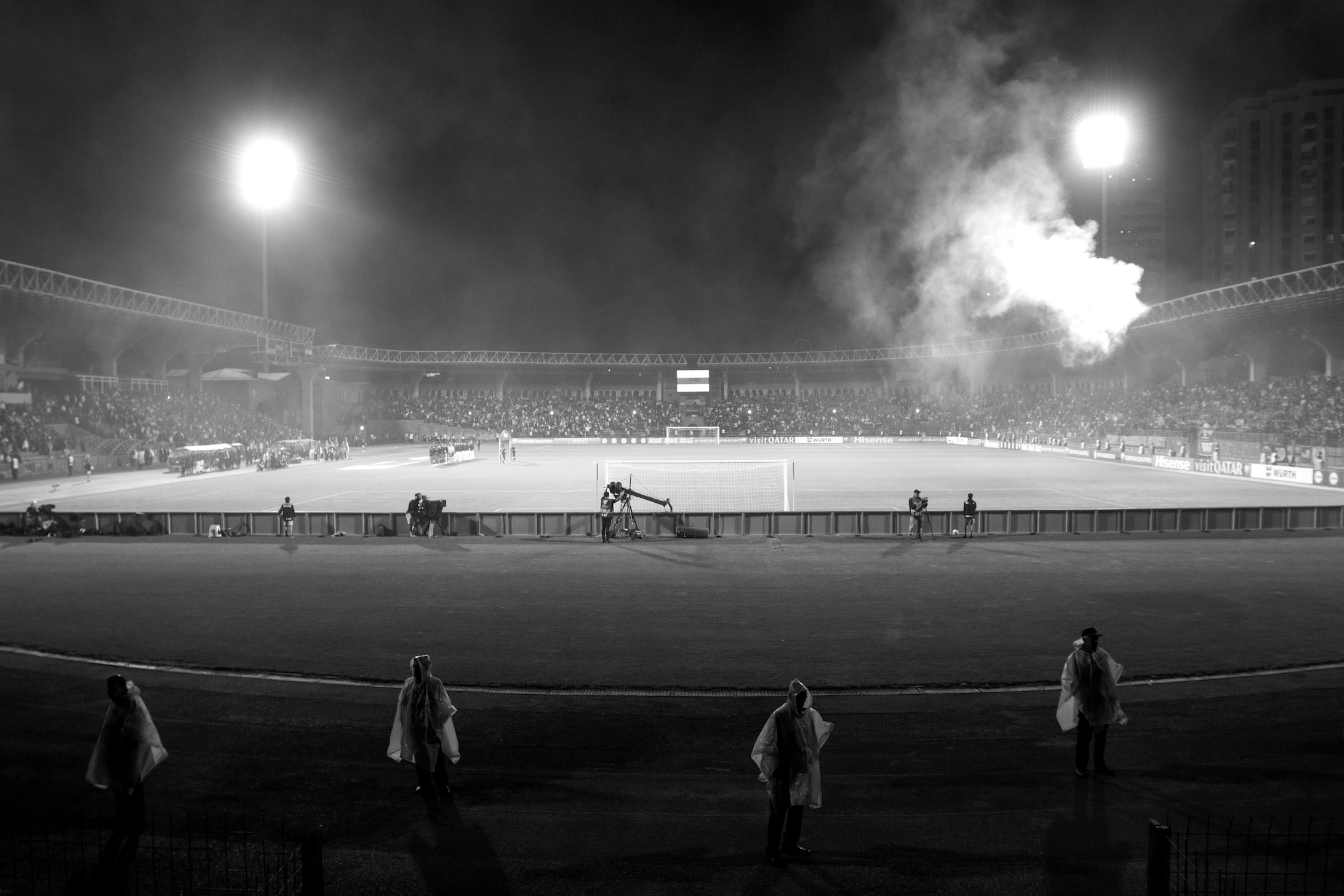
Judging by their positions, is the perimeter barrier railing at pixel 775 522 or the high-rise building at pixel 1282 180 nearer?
the perimeter barrier railing at pixel 775 522

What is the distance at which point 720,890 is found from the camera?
21.4 ft

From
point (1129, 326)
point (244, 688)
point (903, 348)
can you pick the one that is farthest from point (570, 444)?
point (244, 688)

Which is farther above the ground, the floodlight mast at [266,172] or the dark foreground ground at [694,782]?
the floodlight mast at [266,172]

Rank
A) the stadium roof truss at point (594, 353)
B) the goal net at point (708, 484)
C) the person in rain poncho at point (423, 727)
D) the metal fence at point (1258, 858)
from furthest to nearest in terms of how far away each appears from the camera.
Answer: the stadium roof truss at point (594, 353), the goal net at point (708, 484), the person in rain poncho at point (423, 727), the metal fence at point (1258, 858)

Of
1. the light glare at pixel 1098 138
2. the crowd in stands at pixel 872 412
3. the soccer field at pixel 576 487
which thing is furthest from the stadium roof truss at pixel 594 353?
the light glare at pixel 1098 138

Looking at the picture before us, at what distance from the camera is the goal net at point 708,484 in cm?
3384

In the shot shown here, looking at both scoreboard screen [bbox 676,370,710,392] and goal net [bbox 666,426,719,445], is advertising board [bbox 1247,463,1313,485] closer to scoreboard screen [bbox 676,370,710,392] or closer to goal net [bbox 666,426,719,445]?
goal net [bbox 666,426,719,445]

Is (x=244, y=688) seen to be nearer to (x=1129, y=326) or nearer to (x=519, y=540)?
(x=519, y=540)

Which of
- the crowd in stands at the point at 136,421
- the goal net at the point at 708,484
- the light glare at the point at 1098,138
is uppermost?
the light glare at the point at 1098,138

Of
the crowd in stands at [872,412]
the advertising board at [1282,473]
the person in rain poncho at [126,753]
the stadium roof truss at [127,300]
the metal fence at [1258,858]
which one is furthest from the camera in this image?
the crowd in stands at [872,412]

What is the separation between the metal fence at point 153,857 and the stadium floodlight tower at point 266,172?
155 feet

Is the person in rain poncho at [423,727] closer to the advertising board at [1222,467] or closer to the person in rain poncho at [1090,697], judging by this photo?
the person in rain poncho at [1090,697]

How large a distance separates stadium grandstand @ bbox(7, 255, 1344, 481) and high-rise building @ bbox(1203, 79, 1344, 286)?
4315cm

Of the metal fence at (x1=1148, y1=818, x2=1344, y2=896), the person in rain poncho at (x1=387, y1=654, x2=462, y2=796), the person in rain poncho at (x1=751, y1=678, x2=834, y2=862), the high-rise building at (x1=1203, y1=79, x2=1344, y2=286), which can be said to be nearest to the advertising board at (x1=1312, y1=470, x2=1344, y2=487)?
the metal fence at (x1=1148, y1=818, x2=1344, y2=896)
